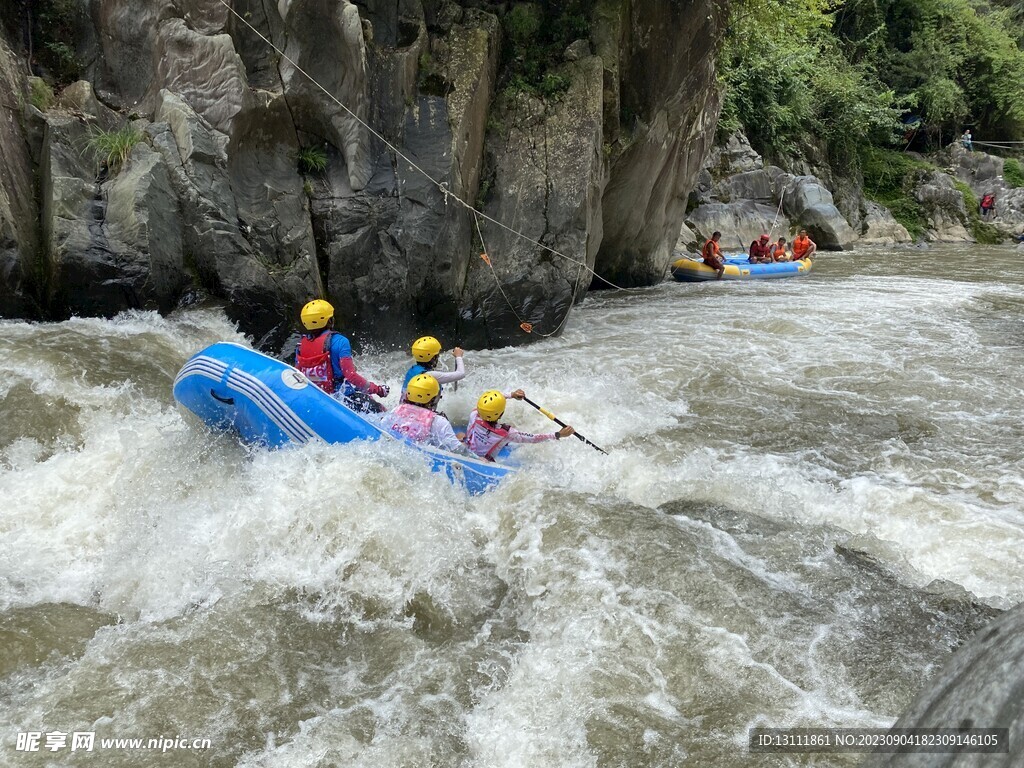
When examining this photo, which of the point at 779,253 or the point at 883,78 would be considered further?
the point at 883,78

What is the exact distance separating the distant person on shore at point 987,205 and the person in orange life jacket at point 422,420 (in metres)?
26.3

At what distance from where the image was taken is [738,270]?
52.3ft

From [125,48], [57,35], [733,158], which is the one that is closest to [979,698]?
[125,48]

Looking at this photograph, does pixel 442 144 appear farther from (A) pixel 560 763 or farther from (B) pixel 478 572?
(A) pixel 560 763

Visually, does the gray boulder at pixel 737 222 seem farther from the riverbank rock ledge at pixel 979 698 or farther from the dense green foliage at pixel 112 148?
the riverbank rock ledge at pixel 979 698

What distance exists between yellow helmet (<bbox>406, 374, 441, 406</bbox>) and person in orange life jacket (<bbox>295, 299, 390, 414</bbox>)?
603 mm

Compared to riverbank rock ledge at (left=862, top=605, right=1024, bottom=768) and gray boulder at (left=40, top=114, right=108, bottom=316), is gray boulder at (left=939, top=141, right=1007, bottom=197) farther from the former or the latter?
riverbank rock ledge at (left=862, top=605, right=1024, bottom=768)

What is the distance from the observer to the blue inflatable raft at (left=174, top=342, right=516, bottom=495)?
5.15 metres

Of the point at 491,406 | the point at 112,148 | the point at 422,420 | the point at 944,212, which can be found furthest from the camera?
the point at 944,212

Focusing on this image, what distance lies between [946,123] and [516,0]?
2593 cm

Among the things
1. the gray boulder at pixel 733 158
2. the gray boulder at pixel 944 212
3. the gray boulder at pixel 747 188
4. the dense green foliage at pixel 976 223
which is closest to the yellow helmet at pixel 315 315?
the gray boulder at pixel 747 188

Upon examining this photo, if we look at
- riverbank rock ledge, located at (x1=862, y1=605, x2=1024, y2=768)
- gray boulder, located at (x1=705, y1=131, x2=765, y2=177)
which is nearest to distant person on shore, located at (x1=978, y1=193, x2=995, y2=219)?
gray boulder, located at (x1=705, y1=131, x2=765, y2=177)

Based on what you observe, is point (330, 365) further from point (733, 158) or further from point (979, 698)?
point (733, 158)

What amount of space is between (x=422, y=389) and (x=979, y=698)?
4.25 meters
